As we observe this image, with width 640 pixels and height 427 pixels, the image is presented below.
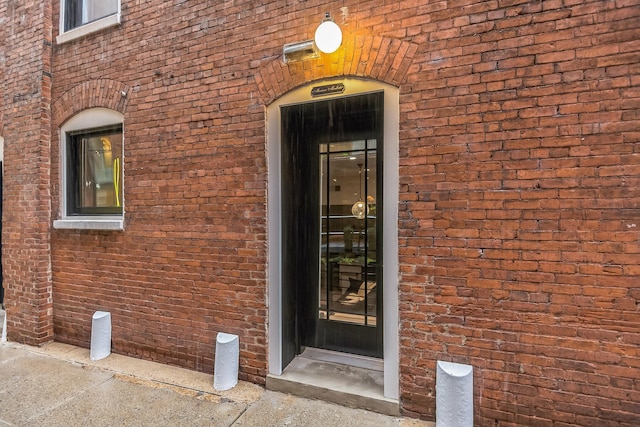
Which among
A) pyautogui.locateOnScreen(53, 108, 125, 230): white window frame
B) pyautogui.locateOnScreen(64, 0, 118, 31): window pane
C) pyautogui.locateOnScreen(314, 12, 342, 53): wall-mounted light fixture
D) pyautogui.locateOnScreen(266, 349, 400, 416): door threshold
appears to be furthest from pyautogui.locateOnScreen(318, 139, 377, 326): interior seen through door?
pyautogui.locateOnScreen(64, 0, 118, 31): window pane

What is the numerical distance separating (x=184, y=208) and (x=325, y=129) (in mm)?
1780

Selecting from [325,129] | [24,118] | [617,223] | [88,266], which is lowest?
[88,266]

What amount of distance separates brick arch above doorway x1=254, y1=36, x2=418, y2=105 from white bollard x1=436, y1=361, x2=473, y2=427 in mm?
2387

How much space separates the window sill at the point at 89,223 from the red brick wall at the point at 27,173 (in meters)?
0.30

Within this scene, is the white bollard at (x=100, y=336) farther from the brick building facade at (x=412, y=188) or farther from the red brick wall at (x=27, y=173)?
the red brick wall at (x=27, y=173)

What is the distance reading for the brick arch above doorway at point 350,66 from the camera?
2.85m

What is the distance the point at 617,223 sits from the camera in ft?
7.61

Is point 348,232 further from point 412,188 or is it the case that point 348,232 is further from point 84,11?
point 84,11

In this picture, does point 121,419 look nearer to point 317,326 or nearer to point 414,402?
point 317,326

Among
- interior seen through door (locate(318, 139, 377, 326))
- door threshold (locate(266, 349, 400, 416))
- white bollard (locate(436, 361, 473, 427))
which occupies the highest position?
interior seen through door (locate(318, 139, 377, 326))

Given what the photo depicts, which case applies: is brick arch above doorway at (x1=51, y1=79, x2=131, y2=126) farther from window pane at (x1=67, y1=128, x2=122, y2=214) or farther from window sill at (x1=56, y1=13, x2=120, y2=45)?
window sill at (x1=56, y1=13, x2=120, y2=45)

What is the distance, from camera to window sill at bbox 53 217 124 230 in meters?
4.03

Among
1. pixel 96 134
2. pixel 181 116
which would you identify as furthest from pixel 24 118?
pixel 181 116

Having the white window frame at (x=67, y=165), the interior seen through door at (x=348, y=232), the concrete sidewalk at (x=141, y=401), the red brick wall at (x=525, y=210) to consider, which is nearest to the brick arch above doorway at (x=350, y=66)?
the red brick wall at (x=525, y=210)
